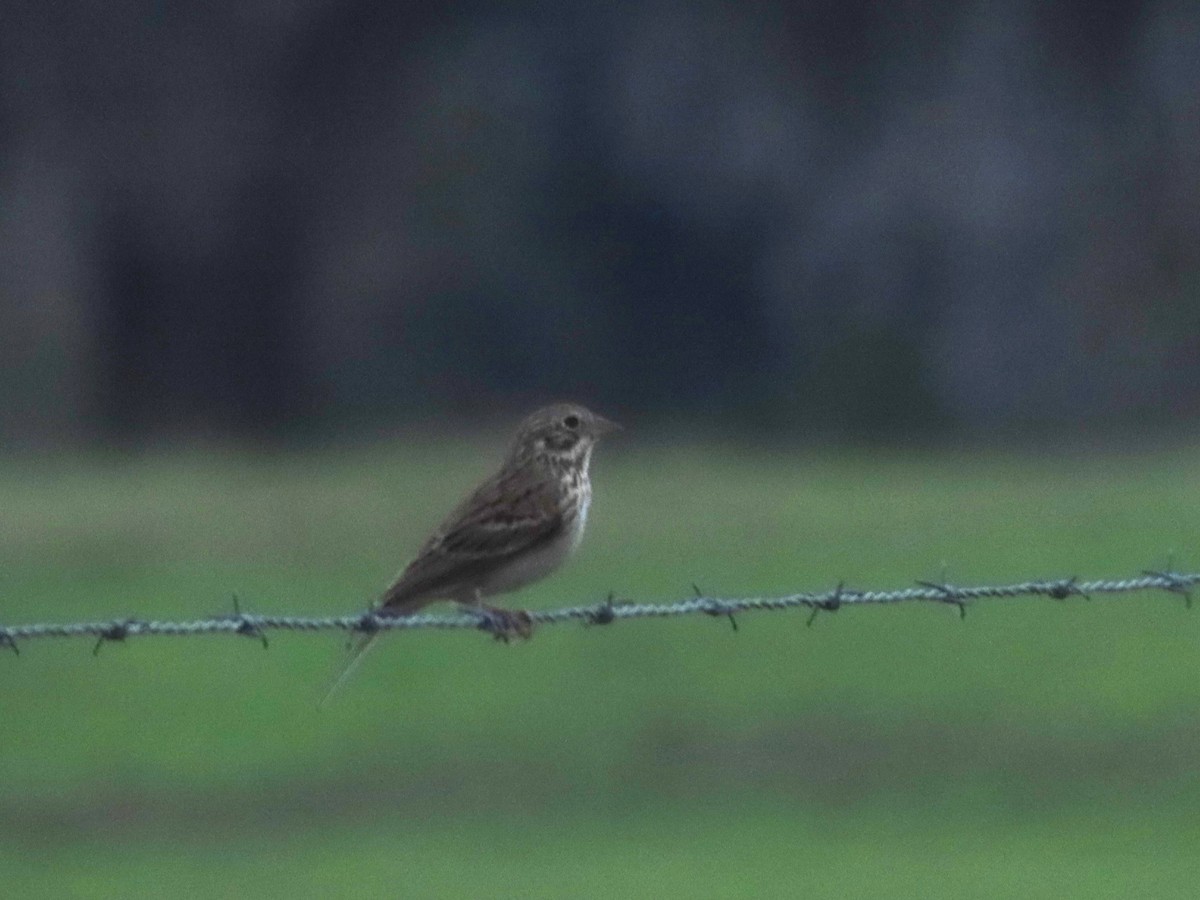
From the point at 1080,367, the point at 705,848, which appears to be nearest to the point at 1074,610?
the point at 705,848

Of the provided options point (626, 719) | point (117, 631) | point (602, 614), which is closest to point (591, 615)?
point (602, 614)

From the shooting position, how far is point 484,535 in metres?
7.92

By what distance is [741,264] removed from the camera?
52406 mm

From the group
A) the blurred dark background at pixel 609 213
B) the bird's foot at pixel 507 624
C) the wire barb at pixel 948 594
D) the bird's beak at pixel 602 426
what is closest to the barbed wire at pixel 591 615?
the wire barb at pixel 948 594

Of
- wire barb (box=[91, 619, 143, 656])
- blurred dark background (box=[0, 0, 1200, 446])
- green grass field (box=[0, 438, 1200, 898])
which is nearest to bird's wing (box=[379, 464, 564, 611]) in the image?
wire barb (box=[91, 619, 143, 656])

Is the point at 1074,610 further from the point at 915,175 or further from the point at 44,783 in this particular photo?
the point at 915,175

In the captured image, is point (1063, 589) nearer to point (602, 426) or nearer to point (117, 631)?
point (602, 426)

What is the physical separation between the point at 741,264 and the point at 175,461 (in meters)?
14.2

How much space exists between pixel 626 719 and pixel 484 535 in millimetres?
17214

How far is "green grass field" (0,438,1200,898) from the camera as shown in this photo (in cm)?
2081

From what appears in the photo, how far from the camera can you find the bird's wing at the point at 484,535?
780cm

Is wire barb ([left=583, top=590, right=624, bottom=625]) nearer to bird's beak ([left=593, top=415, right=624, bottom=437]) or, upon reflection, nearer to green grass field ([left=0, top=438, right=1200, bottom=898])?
bird's beak ([left=593, top=415, right=624, bottom=437])

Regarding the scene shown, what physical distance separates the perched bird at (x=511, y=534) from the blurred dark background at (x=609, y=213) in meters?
42.4

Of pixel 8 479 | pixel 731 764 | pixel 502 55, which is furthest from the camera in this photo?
pixel 502 55
